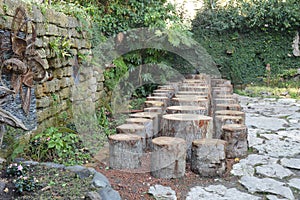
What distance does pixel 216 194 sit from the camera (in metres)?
3.11

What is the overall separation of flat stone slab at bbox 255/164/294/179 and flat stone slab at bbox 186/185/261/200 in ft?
2.09

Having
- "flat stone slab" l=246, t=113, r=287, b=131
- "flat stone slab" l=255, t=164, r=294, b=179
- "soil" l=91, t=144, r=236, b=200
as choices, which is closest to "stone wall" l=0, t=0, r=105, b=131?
"soil" l=91, t=144, r=236, b=200

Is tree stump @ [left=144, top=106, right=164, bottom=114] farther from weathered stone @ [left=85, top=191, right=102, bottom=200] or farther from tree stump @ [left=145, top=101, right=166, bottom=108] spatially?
weathered stone @ [left=85, top=191, right=102, bottom=200]

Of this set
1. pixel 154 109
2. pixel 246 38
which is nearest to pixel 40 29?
pixel 154 109

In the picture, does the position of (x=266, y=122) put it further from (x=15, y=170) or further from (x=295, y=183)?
(x=15, y=170)

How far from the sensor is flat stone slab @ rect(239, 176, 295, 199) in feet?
10.3

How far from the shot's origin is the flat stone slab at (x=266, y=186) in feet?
10.3

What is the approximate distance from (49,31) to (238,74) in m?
8.81

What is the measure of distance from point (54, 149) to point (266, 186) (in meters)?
2.40

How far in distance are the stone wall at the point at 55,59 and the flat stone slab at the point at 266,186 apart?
2.62 meters

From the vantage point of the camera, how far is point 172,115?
4.20m

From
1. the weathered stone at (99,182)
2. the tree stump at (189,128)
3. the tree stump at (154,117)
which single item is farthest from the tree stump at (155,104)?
the weathered stone at (99,182)

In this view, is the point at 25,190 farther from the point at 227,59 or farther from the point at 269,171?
the point at 227,59

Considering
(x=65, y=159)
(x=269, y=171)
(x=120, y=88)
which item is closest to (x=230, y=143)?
(x=269, y=171)
